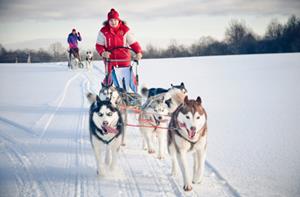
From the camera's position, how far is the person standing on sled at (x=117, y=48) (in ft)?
15.2

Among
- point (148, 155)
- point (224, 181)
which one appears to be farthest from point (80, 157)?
point (224, 181)

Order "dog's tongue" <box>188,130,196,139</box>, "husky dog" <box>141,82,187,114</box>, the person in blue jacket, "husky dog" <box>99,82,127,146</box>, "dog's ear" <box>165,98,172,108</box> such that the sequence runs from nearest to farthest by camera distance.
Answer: "dog's tongue" <box>188,130,196,139</box> → "husky dog" <box>141,82,187,114</box> → "dog's ear" <box>165,98,172,108</box> → "husky dog" <box>99,82,127,146</box> → the person in blue jacket

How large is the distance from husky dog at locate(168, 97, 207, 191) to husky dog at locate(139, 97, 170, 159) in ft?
2.22

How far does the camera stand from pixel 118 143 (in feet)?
10.6

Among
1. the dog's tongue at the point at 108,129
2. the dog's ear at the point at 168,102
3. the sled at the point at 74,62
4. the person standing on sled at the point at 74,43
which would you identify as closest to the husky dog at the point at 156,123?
the dog's ear at the point at 168,102

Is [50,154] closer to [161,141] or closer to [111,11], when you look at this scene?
[161,141]

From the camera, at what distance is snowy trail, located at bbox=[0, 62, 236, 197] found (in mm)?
2955

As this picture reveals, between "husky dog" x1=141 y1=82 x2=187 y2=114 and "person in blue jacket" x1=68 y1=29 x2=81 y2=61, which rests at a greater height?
"person in blue jacket" x1=68 y1=29 x2=81 y2=61

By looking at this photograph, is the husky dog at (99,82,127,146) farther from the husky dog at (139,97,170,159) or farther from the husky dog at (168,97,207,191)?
the husky dog at (168,97,207,191)

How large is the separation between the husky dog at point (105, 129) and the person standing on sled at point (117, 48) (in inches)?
63.3

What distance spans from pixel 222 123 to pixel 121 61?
2.06 metres

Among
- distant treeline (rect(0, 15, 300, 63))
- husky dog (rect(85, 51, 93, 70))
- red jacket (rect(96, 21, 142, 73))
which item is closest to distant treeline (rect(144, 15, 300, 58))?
distant treeline (rect(0, 15, 300, 63))

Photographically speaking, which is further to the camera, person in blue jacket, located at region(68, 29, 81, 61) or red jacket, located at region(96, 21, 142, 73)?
person in blue jacket, located at region(68, 29, 81, 61)

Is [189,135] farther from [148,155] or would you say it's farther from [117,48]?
[117,48]
